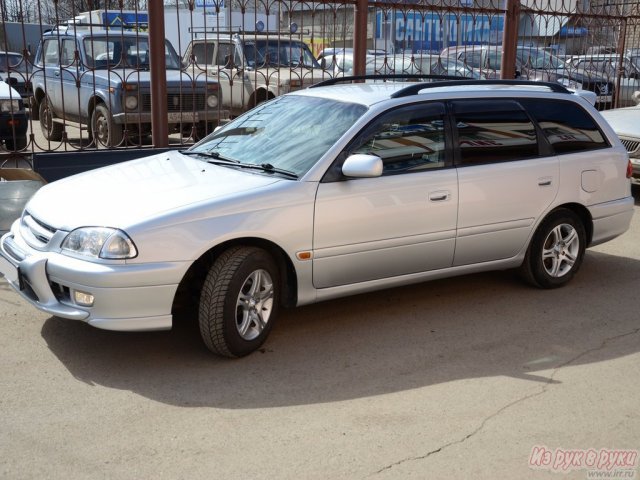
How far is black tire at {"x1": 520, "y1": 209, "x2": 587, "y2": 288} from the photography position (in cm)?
622

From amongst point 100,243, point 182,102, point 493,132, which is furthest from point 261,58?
point 100,243

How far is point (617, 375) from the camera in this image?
475cm

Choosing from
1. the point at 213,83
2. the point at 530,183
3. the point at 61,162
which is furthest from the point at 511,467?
the point at 213,83

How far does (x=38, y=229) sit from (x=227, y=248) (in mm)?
1182

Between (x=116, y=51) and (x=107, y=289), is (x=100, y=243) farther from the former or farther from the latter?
(x=116, y=51)

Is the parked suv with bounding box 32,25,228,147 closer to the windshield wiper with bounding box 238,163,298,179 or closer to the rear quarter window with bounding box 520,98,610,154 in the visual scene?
the windshield wiper with bounding box 238,163,298,179

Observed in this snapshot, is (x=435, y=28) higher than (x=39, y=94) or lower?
higher

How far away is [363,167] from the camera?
16.4 feet

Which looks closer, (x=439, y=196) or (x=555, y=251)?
(x=439, y=196)

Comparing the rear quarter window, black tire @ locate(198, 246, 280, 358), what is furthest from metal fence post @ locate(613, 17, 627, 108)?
black tire @ locate(198, 246, 280, 358)

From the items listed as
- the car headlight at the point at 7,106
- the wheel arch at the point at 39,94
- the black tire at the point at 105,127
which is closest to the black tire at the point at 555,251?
the black tire at the point at 105,127

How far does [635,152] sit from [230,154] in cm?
645

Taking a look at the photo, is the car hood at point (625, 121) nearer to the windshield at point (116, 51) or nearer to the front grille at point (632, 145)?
the front grille at point (632, 145)

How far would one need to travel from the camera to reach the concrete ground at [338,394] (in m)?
3.69
